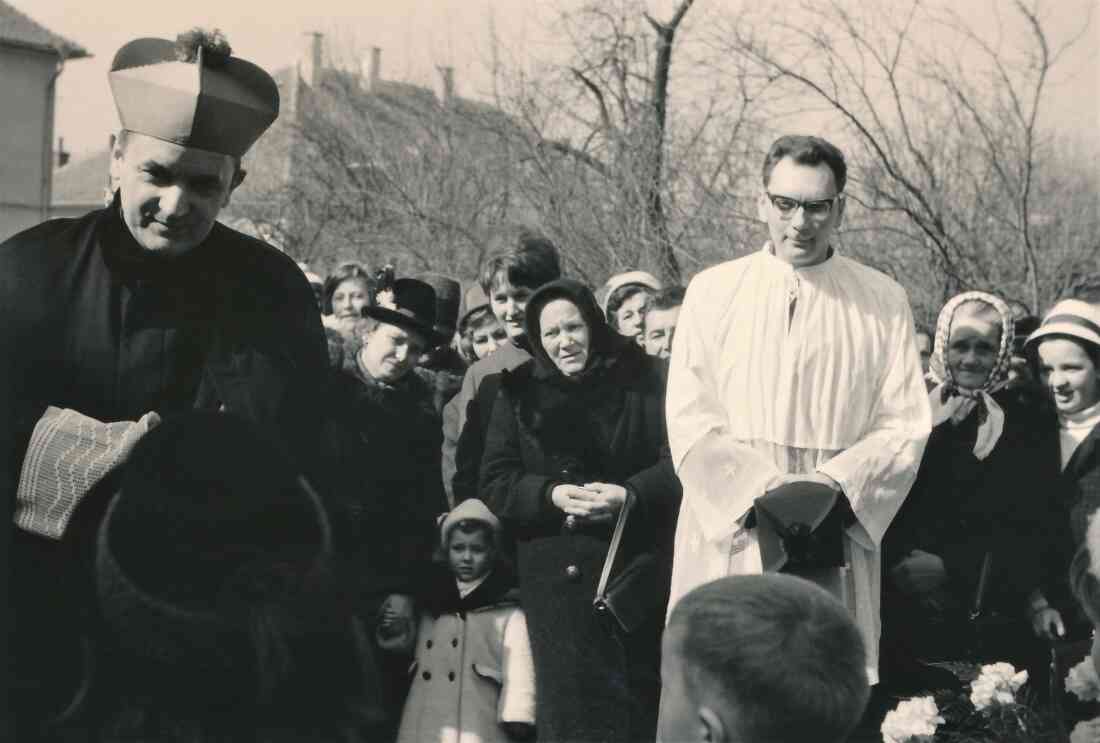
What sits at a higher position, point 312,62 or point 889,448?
point 312,62

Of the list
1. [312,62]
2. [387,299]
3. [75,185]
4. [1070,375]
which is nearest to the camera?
[1070,375]

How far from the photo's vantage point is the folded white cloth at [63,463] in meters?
2.82

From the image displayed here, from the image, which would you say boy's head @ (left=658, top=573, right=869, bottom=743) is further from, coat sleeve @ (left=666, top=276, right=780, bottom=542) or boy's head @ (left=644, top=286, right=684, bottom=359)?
boy's head @ (left=644, top=286, right=684, bottom=359)

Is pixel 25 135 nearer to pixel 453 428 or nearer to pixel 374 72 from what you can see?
pixel 374 72

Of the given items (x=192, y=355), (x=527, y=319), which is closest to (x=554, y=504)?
(x=527, y=319)

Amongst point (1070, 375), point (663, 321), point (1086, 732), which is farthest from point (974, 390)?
point (663, 321)

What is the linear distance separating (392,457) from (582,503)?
2.46 ft

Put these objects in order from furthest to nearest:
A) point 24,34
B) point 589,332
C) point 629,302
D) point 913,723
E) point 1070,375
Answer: point 24,34, point 629,302, point 1070,375, point 589,332, point 913,723

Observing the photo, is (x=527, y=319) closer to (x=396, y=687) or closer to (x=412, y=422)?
(x=412, y=422)

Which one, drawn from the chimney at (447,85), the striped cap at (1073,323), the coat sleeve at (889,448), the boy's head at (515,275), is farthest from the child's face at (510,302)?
the chimney at (447,85)

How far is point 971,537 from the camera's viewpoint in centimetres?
514

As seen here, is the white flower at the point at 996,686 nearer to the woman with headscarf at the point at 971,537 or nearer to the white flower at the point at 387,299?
the woman with headscarf at the point at 971,537

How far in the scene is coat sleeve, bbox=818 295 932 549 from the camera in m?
4.36

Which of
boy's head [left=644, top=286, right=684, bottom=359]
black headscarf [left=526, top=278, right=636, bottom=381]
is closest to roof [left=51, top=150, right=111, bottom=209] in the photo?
boy's head [left=644, top=286, right=684, bottom=359]
